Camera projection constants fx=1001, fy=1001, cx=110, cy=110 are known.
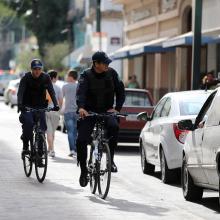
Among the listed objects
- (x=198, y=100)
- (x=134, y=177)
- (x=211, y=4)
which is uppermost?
(x=211, y=4)

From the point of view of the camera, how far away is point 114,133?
13117 mm

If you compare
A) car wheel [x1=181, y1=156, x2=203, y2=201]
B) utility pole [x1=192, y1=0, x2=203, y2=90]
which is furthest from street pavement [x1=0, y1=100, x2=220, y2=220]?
utility pole [x1=192, y1=0, x2=203, y2=90]

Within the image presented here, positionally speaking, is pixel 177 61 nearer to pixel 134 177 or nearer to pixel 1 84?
pixel 134 177

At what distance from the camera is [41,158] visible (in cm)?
1512

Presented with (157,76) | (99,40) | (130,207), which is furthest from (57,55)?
(130,207)

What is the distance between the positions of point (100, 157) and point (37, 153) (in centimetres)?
246

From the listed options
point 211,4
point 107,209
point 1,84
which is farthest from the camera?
point 1,84

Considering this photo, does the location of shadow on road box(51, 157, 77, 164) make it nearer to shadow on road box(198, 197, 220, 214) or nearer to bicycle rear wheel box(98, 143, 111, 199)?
shadow on road box(198, 197, 220, 214)

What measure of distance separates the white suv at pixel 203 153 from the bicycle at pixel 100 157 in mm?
1025

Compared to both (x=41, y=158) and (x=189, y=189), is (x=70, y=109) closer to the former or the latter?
(x=41, y=158)

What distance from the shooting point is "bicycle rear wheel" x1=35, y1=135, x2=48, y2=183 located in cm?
1501

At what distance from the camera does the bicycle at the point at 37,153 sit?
15.1 metres

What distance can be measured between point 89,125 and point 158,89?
32959mm

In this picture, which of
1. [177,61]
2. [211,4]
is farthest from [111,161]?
[177,61]
